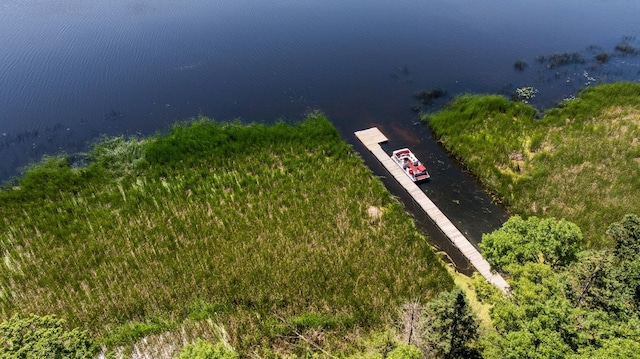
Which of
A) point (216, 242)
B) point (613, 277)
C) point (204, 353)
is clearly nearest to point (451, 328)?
point (613, 277)

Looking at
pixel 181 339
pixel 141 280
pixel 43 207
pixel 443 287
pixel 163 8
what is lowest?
pixel 443 287

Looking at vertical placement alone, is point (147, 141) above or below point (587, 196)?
above

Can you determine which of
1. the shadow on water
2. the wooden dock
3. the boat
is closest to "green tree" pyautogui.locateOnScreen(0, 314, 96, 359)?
the wooden dock

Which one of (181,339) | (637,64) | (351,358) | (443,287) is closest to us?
(351,358)

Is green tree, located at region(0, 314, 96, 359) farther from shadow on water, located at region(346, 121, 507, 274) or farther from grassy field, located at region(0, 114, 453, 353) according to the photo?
shadow on water, located at region(346, 121, 507, 274)

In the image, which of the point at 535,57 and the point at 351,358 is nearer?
the point at 351,358

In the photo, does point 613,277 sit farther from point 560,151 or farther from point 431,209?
point 560,151

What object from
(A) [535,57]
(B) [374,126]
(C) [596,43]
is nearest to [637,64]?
(C) [596,43]

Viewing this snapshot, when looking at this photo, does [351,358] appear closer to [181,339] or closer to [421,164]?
[181,339]
